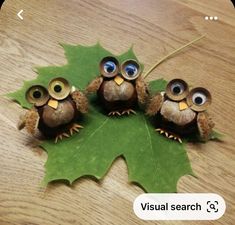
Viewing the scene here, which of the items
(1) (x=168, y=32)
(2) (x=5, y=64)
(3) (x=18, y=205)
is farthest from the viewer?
(1) (x=168, y=32)

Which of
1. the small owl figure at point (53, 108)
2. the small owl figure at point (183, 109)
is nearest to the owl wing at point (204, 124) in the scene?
the small owl figure at point (183, 109)

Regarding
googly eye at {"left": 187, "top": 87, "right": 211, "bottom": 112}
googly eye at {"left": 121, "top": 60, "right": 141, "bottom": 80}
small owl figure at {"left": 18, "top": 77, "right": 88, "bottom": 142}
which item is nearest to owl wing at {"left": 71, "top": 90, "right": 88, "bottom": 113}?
small owl figure at {"left": 18, "top": 77, "right": 88, "bottom": 142}

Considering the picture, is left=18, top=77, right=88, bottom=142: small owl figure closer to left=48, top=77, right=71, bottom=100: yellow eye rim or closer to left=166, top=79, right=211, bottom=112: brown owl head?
left=48, top=77, right=71, bottom=100: yellow eye rim

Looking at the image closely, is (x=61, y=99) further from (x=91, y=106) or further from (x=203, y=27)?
(x=203, y=27)

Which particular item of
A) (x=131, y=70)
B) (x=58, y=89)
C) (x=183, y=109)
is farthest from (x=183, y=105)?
(x=58, y=89)

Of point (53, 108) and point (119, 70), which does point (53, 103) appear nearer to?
point (53, 108)

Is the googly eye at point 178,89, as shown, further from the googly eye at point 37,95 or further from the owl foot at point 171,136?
the googly eye at point 37,95

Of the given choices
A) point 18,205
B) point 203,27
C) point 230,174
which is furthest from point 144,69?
point 18,205
